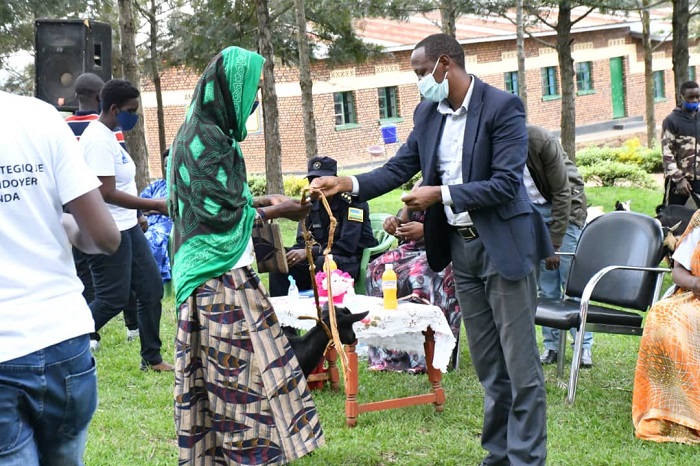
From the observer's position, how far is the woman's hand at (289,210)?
4.26 metres

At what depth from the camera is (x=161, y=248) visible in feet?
32.9

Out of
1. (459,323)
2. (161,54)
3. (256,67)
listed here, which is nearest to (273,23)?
(161,54)

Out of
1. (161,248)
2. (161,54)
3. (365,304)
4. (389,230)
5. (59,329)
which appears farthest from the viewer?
(161,54)

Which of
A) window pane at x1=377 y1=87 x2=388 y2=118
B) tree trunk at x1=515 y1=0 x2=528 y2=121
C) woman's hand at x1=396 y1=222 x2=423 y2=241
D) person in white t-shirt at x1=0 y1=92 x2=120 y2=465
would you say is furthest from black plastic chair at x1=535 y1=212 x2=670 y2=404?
window pane at x1=377 y1=87 x2=388 y2=118

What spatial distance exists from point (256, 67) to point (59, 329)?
5.79 ft

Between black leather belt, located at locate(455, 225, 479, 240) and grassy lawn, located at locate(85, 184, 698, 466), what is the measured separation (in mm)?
1327

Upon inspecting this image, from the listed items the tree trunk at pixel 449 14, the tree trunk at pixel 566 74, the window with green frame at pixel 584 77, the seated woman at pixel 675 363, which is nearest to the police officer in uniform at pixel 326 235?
the seated woman at pixel 675 363

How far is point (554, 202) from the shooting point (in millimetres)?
6254

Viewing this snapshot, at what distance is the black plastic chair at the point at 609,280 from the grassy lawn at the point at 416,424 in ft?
1.19

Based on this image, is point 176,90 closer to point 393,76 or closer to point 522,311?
point 393,76

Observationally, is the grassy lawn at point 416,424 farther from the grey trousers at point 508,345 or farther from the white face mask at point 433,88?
the white face mask at point 433,88

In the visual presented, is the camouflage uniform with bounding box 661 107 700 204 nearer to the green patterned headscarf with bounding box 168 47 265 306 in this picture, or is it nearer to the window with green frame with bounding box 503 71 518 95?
the green patterned headscarf with bounding box 168 47 265 306

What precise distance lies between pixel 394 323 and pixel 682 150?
227 inches

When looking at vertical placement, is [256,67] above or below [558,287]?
above
